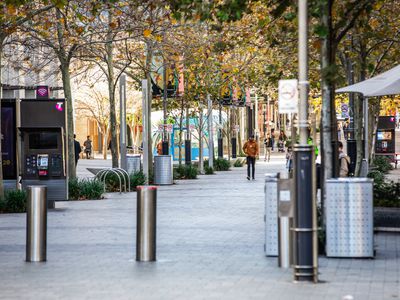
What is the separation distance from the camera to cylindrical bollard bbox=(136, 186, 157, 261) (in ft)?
47.1

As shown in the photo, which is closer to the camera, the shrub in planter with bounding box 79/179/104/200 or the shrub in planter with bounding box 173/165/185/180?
the shrub in planter with bounding box 79/179/104/200

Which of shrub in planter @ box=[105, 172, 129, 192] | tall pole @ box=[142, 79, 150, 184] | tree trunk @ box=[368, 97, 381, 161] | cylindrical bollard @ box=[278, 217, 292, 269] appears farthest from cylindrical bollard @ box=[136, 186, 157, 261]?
tree trunk @ box=[368, 97, 381, 161]

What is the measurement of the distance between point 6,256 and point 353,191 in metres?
4.64

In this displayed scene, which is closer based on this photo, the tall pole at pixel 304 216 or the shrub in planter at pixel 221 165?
the tall pole at pixel 304 216

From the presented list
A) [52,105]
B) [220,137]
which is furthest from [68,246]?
[220,137]

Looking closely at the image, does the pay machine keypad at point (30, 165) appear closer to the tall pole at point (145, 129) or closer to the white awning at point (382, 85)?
the white awning at point (382, 85)

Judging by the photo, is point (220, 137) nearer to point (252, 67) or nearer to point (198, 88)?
point (198, 88)

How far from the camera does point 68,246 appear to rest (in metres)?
16.7

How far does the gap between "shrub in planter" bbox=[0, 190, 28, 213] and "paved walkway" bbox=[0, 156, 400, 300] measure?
6.26 feet

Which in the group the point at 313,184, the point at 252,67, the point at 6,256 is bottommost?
the point at 6,256

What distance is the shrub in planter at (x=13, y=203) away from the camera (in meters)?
24.7

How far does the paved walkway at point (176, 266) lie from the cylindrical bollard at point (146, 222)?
0.16 meters

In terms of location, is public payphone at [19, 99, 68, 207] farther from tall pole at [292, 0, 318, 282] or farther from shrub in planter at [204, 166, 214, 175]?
shrub in planter at [204, 166, 214, 175]

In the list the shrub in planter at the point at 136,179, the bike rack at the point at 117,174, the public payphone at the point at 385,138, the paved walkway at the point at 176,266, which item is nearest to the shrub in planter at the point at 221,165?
the public payphone at the point at 385,138
